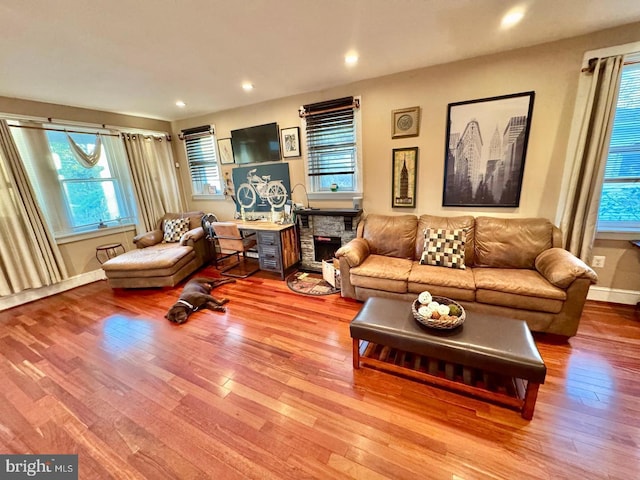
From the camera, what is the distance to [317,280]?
135 inches

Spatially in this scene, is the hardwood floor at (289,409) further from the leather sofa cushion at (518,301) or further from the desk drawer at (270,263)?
the desk drawer at (270,263)

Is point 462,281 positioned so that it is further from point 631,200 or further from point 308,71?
point 308,71

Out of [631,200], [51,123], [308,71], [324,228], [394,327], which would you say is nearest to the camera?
[394,327]

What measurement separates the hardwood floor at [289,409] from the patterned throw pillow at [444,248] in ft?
3.04

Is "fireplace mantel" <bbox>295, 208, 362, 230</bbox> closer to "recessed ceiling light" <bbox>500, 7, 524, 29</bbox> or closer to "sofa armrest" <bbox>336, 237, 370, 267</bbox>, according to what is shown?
"sofa armrest" <bbox>336, 237, 370, 267</bbox>

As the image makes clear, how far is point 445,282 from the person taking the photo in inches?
88.6

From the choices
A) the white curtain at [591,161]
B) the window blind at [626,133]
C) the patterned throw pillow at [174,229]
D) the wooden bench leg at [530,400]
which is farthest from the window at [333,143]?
the wooden bench leg at [530,400]

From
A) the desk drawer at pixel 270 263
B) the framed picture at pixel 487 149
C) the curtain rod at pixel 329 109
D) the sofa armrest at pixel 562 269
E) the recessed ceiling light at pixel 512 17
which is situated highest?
the recessed ceiling light at pixel 512 17

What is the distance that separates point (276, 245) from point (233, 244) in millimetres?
631

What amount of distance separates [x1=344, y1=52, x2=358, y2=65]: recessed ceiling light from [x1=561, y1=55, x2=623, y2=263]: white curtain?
2088 mm

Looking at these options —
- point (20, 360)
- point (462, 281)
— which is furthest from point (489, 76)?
point (20, 360)

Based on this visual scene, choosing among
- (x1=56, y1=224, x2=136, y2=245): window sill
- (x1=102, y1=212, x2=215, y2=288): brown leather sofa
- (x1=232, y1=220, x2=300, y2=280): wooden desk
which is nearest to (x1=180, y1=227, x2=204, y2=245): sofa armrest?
(x1=102, y1=212, x2=215, y2=288): brown leather sofa

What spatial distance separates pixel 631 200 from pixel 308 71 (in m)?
3.46

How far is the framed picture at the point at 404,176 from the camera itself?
2.98 m
